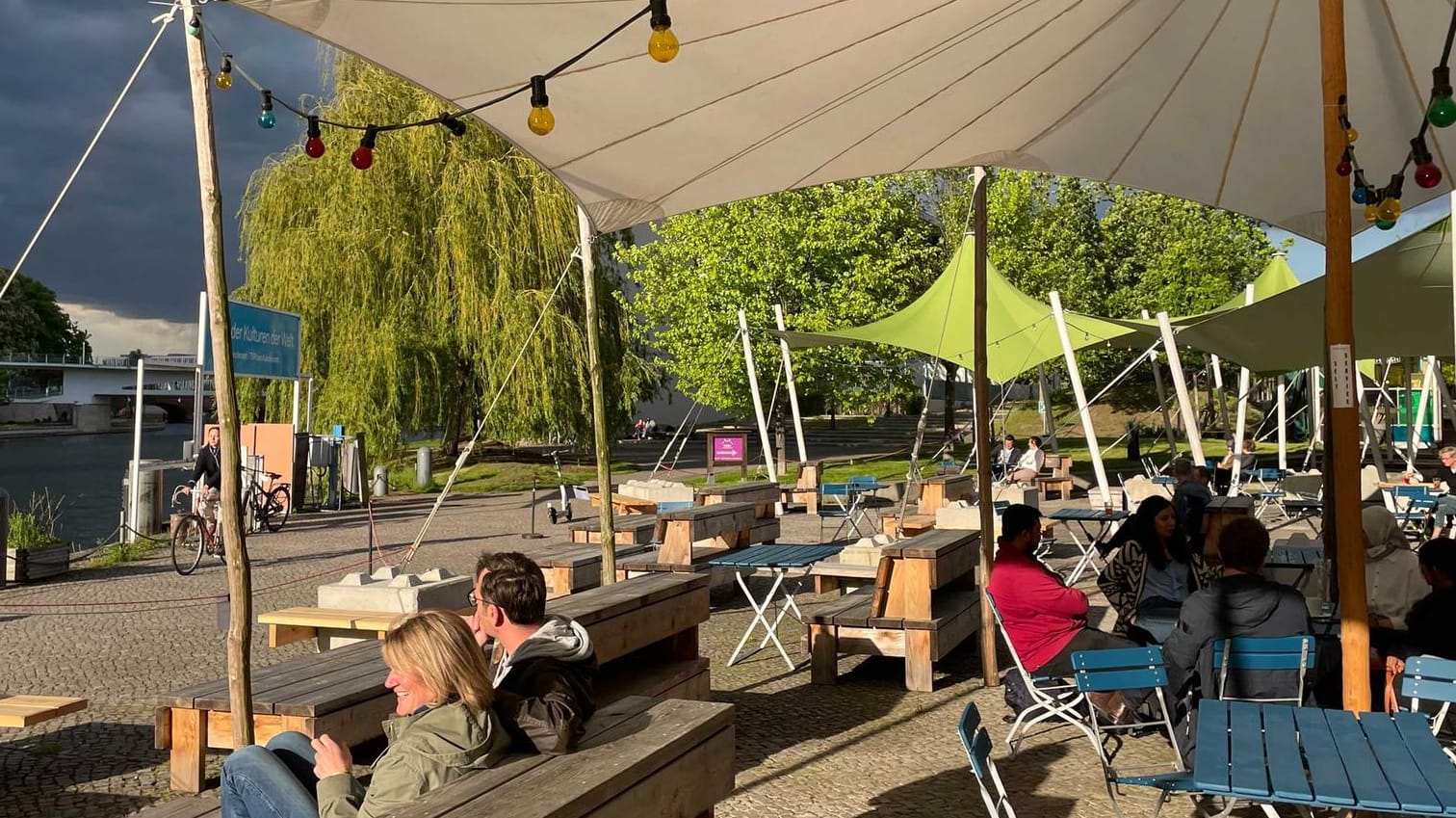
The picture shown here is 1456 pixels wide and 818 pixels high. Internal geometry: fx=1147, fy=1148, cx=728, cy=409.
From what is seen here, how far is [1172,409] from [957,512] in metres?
33.5

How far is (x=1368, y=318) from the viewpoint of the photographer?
500 inches

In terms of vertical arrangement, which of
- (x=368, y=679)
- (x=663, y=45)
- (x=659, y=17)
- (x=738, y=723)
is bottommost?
(x=738, y=723)

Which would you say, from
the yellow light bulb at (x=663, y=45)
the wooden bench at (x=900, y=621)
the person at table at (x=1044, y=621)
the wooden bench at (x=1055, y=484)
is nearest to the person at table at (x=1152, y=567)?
the wooden bench at (x=900, y=621)

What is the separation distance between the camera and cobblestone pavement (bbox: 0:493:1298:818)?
4938 millimetres

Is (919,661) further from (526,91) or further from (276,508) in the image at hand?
(276,508)

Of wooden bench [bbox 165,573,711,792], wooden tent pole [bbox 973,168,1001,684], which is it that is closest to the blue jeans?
wooden bench [bbox 165,573,711,792]

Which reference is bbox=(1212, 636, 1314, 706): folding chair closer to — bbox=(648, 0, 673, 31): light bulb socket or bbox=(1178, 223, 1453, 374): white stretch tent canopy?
bbox=(648, 0, 673, 31): light bulb socket

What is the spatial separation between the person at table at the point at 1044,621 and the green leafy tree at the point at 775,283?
21354mm

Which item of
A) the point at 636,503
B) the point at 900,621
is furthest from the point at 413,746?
the point at 636,503

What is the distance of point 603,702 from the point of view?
16.2 ft

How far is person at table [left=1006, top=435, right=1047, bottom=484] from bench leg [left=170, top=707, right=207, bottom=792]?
15382mm

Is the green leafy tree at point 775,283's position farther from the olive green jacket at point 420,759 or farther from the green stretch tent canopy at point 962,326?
the olive green jacket at point 420,759

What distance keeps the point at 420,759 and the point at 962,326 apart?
1563cm

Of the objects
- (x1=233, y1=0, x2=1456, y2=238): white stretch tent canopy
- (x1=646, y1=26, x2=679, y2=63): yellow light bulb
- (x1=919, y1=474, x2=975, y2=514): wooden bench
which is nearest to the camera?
(x1=646, y1=26, x2=679, y2=63): yellow light bulb
